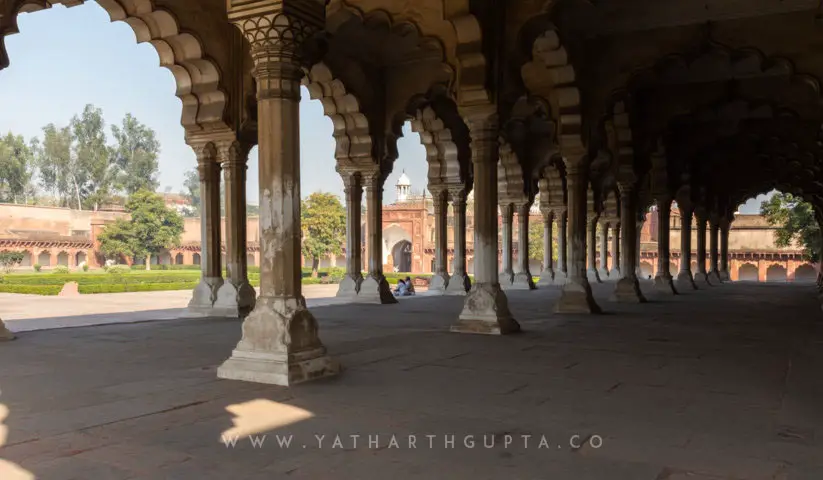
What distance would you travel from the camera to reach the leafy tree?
2689 inches

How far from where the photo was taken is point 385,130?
51.6ft

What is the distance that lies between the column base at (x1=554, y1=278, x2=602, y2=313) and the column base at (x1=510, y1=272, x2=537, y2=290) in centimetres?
966

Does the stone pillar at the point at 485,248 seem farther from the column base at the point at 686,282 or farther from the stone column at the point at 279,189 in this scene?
the column base at the point at 686,282

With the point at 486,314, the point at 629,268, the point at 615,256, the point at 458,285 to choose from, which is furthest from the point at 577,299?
the point at 615,256

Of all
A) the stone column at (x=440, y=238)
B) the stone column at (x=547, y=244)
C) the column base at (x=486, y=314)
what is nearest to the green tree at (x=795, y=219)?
the stone column at (x=547, y=244)

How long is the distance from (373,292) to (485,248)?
20.2 feet

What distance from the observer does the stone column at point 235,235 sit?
37.8 ft

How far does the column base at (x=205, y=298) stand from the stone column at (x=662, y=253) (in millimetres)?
12238

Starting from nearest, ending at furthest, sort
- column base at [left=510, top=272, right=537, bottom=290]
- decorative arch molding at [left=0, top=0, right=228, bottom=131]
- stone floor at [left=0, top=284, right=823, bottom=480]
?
stone floor at [left=0, top=284, right=823, bottom=480] < decorative arch molding at [left=0, top=0, right=228, bottom=131] < column base at [left=510, top=272, right=537, bottom=290]

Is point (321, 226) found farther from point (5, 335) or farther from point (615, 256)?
point (5, 335)

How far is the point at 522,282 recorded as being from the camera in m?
22.3

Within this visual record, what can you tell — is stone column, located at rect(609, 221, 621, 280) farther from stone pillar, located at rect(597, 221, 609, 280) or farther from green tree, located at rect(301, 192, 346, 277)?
green tree, located at rect(301, 192, 346, 277)

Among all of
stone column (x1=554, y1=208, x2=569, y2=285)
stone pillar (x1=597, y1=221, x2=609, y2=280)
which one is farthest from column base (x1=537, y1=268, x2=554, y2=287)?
stone pillar (x1=597, y1=221, x2=609, y2=280)

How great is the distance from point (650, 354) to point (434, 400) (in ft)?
11.2
